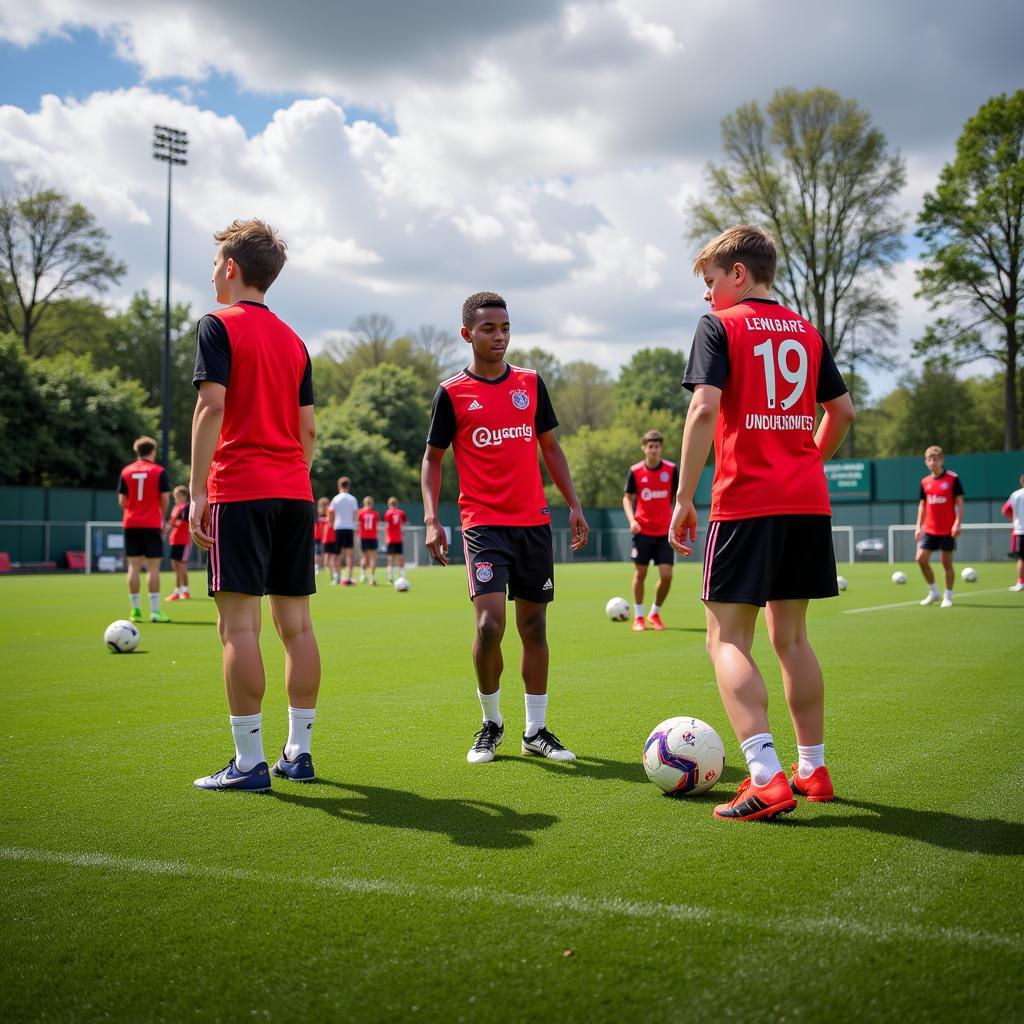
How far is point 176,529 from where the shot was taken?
19828 millimetres

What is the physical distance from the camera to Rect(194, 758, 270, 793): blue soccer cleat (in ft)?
15.1

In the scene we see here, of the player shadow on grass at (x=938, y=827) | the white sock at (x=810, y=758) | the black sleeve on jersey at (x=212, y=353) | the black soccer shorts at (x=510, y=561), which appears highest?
the black sleeve on jersey at (x=212, y=353)

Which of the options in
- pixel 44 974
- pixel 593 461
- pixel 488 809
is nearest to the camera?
pixel 44 974

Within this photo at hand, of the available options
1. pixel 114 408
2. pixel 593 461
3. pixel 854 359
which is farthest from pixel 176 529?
pixel 593 461

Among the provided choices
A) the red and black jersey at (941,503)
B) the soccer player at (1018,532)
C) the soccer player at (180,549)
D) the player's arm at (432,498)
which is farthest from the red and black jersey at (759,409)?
the soccer player at (1018,532)

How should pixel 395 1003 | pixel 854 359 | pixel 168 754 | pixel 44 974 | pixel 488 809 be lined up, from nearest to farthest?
1. pixel 395 1003
2. pixel 44 974
3. pixel 488 809
4. pixel 168 754
5. pixel 854 359

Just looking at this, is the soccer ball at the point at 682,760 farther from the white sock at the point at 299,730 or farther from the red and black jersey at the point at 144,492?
the red and black jersey at the point at 144,492

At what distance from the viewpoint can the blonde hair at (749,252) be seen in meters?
4.34

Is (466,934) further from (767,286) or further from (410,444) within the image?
(410,444)

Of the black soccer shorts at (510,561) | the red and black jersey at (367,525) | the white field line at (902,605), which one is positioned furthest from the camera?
the red and black jersey at (367,525)

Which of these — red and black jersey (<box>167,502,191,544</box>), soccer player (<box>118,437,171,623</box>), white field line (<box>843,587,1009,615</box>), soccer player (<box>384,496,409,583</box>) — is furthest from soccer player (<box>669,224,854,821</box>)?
soccer player (<box>384,496,409,583</box>)

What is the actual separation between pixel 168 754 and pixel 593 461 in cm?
5731

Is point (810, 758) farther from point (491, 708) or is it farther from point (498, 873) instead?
point (491, 708)

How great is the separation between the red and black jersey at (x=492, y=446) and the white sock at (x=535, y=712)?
95 cm
